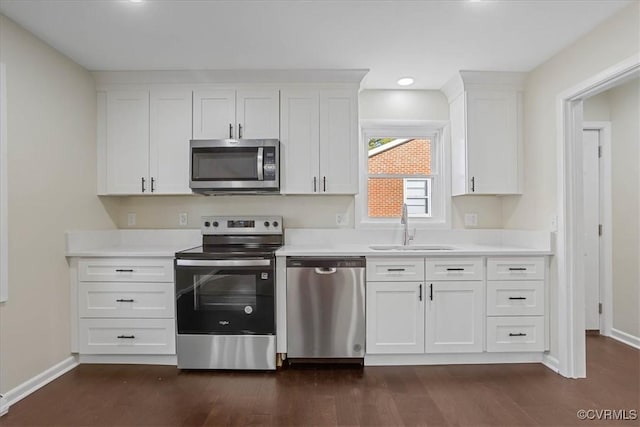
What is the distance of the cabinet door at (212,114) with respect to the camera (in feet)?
9.74

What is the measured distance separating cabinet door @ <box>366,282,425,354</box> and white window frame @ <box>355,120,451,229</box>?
0.79 m

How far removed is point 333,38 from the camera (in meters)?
2.40

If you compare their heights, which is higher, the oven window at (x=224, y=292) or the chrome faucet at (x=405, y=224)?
the chrome faucet at (x=405, y=224)

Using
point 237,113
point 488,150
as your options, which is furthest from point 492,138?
point 237,113

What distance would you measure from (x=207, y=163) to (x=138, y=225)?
3.40 ft

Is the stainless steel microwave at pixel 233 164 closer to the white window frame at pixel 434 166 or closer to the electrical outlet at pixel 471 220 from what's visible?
the white window frame at pixel 434 166

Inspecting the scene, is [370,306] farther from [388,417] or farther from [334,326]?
[388,417]

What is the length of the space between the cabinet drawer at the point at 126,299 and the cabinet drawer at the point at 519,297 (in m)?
2.52

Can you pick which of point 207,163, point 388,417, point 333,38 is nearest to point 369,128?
point 333,38

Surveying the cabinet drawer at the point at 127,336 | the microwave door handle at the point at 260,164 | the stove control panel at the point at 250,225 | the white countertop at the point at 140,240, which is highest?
the microwave door handle at the point at 260,164

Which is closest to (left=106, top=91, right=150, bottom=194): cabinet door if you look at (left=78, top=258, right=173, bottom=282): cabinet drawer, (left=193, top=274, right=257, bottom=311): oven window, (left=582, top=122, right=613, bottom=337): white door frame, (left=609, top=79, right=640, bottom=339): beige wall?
(left=78, top=258, right=173, bottom=282): cabinet drawer

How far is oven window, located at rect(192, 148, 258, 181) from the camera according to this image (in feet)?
9.37

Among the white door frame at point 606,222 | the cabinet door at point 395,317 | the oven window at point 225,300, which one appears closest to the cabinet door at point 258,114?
the oven window at point 225,300

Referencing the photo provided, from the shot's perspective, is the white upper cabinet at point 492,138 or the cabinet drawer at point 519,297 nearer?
the cabinet drawer at point 519,297
